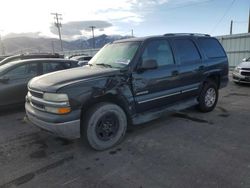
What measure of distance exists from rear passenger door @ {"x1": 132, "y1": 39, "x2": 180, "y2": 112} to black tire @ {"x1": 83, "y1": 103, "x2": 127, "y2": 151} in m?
0.46

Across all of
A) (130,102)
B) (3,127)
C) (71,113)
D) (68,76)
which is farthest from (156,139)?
(3,127)

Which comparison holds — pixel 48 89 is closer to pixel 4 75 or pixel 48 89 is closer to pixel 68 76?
pixel 68 76

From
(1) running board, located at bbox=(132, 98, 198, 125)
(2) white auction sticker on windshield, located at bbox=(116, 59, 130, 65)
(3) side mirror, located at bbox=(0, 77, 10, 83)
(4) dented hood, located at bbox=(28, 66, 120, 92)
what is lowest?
(1) running board, located at bbox=(132, 98, 198, 125)

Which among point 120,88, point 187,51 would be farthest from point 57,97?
point 187,51

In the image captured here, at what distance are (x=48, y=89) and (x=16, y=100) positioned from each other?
3158 millimetres

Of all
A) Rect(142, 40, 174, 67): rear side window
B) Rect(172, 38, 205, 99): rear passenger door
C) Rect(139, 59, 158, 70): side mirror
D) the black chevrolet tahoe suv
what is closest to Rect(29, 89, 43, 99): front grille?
the black chevrolet tahoe suv

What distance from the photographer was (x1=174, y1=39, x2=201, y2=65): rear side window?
14.8 ft

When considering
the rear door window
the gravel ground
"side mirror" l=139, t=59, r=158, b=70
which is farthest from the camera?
the rear door window

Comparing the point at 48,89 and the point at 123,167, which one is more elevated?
the point at 48,89

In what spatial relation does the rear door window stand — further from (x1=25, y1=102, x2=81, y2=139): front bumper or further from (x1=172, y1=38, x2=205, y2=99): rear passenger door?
(x1=172, y1=38, x2=205, y2=99): rear passenger door

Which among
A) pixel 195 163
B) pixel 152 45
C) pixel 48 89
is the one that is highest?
pixel 152 45

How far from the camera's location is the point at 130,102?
3.70 m

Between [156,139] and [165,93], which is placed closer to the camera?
[156,139]

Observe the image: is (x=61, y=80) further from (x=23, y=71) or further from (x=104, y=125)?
(x=23, y=71)
